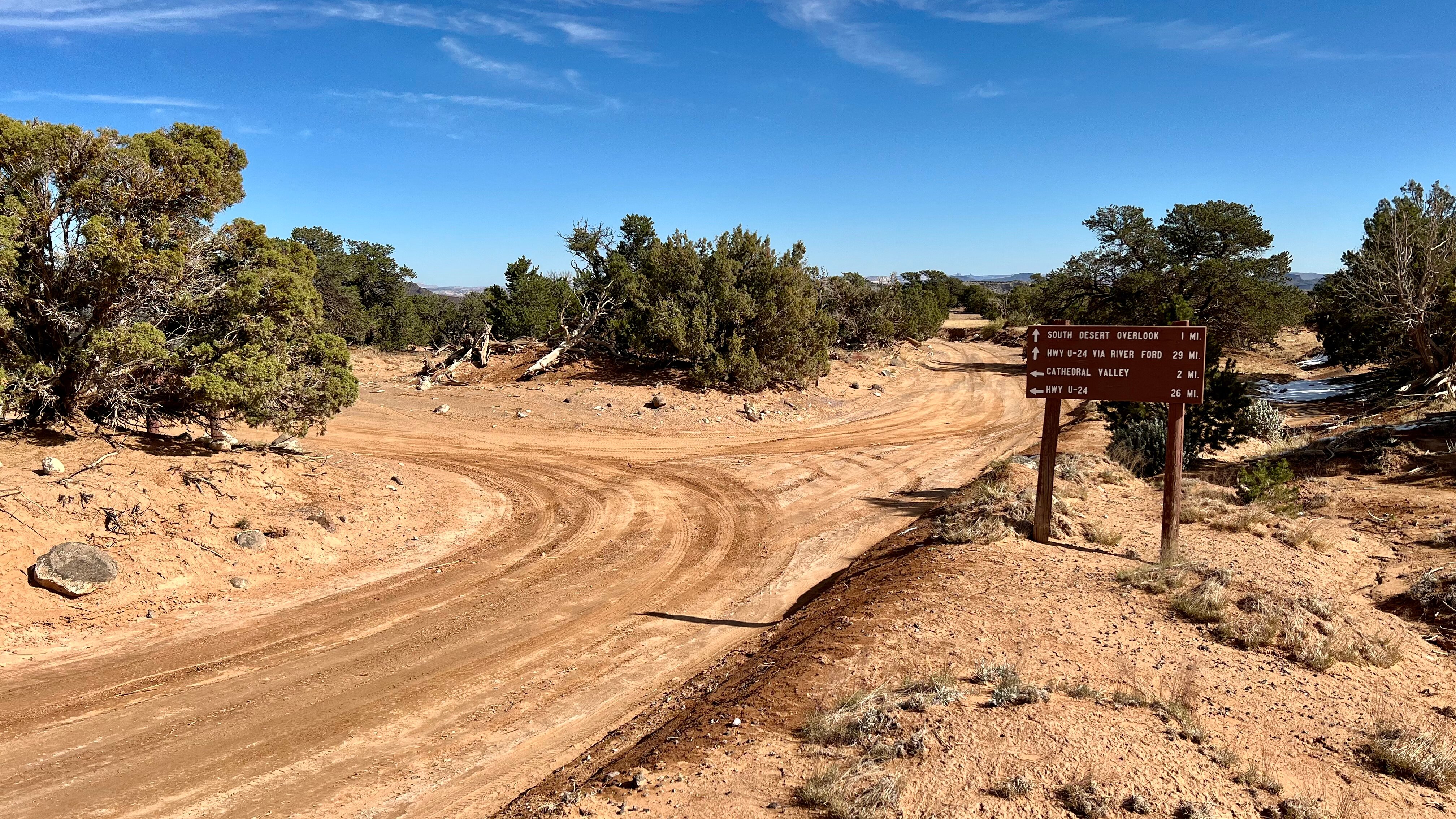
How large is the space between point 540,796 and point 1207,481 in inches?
499

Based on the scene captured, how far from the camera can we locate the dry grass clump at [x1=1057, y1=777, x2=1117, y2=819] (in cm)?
435

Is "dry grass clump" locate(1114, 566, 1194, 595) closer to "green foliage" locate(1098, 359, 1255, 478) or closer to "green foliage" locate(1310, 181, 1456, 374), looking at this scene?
"green foliage" locate(1098, 359, 1255, 478)

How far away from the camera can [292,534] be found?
1070cm

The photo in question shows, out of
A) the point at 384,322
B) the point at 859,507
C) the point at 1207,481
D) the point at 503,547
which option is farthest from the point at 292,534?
the point at 384,322

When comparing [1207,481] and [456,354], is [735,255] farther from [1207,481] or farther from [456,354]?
[1207,481]

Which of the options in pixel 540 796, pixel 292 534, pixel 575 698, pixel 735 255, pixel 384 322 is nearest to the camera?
pixel 540 796

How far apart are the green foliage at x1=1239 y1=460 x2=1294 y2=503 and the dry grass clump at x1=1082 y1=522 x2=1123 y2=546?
9.44ft

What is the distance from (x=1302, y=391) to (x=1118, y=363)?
2308 cm

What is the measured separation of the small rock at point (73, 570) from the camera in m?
8.33

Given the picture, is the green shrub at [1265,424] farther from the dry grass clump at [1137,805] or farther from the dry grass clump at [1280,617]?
the dry grass clump at [1137,805]

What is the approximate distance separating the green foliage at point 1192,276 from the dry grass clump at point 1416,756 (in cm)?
3058

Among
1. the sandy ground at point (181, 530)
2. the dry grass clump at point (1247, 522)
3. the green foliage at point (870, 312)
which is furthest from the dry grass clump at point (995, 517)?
A: the green foliage at point (870, 312)

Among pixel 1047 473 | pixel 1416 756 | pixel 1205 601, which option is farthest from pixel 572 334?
pixel 1416 756

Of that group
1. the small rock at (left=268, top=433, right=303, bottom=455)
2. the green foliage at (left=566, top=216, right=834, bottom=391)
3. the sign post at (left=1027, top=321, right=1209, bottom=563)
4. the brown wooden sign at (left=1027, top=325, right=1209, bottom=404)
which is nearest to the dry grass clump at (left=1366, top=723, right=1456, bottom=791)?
the sign post at (left=1027, top=321, right=1209, bottom=563)
